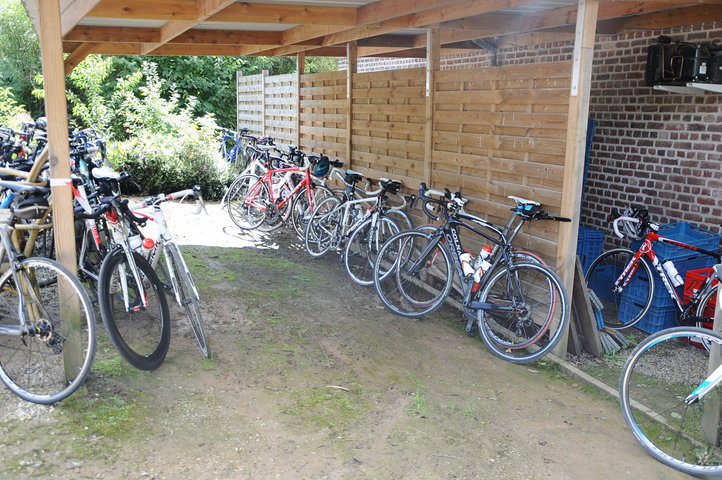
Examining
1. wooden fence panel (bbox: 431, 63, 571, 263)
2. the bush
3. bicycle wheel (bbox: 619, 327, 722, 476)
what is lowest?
bicycle wheel (bbox: 619, 327, 722, 476)

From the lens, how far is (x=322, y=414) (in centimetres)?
360

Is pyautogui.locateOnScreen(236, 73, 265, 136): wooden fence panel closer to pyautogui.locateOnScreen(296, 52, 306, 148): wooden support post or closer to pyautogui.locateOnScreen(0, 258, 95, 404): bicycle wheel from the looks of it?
pyautogui.locateOnScreen(296, 52, 306, 148): wooden support post

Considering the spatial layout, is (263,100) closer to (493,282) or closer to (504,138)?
(504,138)

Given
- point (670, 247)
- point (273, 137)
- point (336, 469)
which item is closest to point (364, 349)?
point (336, 469)

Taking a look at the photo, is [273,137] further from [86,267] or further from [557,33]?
[86,267]

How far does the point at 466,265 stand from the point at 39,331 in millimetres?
2946

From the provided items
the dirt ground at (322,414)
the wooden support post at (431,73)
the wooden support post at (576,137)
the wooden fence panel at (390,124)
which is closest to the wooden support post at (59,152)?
the dirt ground at (322,414)

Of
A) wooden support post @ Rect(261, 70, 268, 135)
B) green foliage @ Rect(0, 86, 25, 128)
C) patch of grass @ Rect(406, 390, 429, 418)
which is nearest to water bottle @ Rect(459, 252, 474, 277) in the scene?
patch of grass @ Rect(406, 390, 429, 418)

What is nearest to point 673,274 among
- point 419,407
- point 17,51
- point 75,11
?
point 419,407

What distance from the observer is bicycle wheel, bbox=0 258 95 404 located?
341 centimetres

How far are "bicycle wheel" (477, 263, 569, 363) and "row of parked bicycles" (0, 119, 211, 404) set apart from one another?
204 cm

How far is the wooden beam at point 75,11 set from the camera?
4160 millimetres

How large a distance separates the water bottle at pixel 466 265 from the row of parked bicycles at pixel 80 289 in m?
1.98

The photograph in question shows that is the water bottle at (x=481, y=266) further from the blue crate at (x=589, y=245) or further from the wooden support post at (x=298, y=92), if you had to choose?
the wooden support post at (x=298, y=92)
